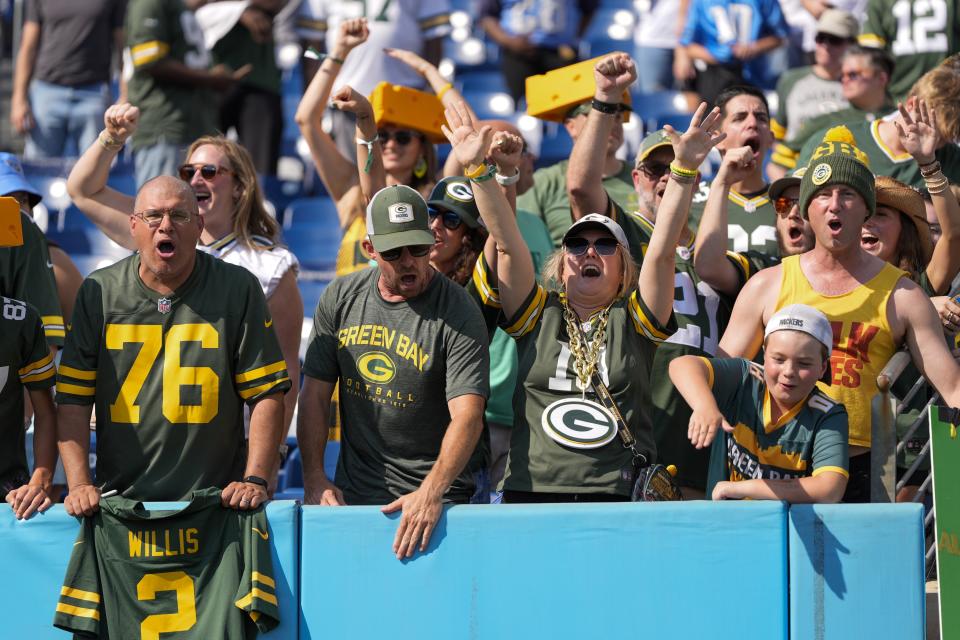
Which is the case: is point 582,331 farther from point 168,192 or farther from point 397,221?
point 168,192

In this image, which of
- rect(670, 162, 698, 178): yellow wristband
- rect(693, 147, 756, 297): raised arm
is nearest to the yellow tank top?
rect(693, 147, 756, 297): raised arm

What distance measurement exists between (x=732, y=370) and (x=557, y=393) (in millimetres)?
607

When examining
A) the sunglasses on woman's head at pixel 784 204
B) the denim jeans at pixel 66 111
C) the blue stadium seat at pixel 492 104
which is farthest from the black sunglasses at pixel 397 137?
the blue stadium seat at pixel 492 104

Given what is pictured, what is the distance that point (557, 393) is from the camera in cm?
482

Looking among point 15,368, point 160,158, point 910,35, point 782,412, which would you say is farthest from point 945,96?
point 160,158

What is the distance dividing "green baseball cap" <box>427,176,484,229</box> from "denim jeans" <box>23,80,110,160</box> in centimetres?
524

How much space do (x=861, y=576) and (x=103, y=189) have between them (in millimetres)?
3341

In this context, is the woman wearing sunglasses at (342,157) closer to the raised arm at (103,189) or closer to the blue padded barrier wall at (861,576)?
the raised arm at (103,189)

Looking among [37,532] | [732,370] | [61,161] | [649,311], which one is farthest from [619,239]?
[61,161]

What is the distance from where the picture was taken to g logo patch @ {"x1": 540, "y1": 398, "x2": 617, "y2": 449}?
15.4ft

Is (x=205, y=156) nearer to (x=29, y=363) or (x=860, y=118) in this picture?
(x=29, y=363)

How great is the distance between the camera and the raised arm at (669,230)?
474 centimetres

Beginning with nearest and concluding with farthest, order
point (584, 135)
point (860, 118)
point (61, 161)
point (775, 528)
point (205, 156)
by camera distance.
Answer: point (775, 528) < point (584, 135) < point (205, 156) < point (860, 118) < point (61, 161)

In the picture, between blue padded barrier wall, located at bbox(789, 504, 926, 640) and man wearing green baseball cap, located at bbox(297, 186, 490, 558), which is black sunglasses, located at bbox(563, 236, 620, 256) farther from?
blue padded barrier wall, located at bbox(789, 504, 926, 640)
